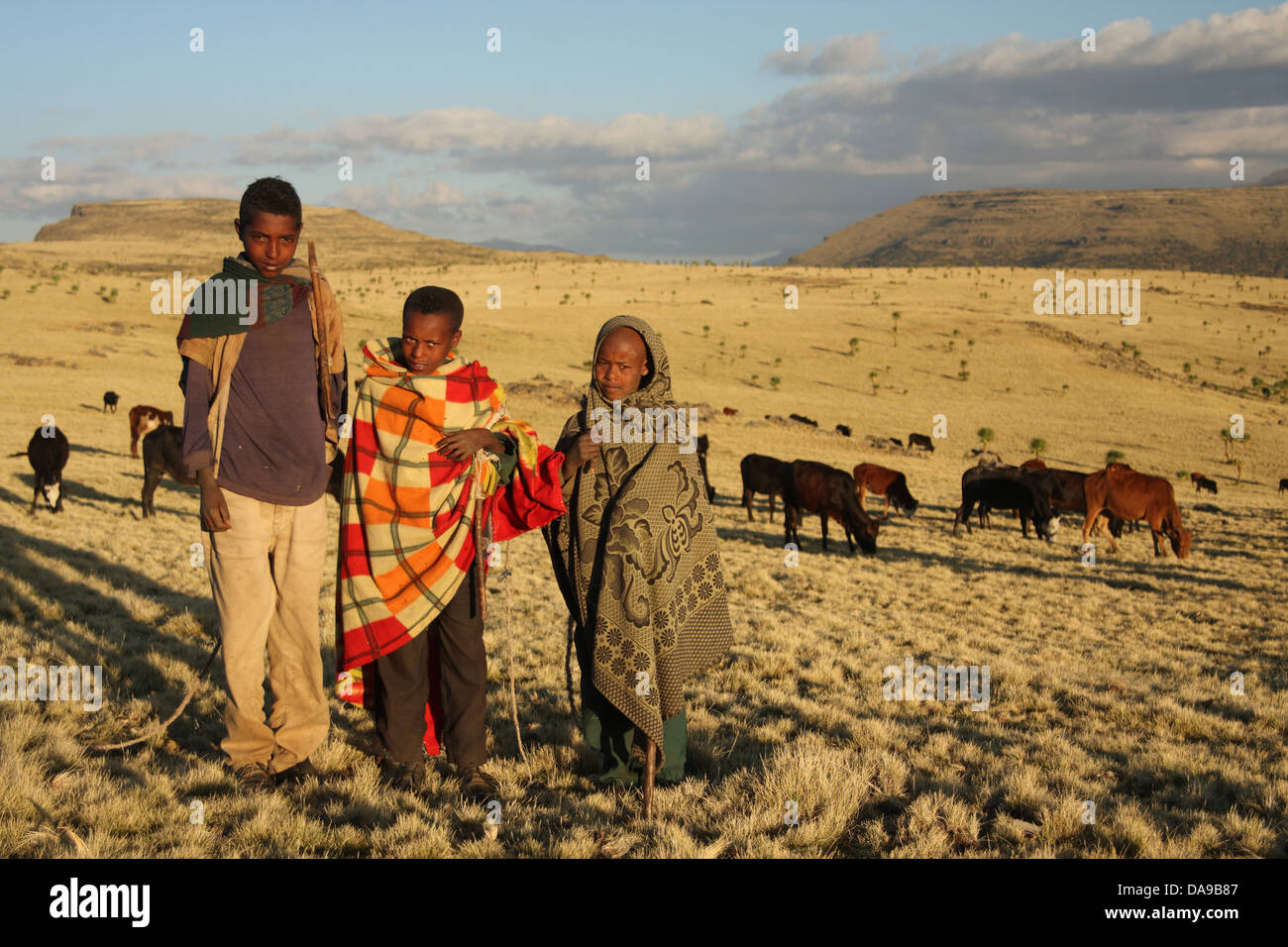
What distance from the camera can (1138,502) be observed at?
1634 cm

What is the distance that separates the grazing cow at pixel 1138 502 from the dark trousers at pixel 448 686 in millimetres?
15437

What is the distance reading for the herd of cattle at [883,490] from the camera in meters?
14.0

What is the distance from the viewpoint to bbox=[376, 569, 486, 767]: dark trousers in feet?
13.1

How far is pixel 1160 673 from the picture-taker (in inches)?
312

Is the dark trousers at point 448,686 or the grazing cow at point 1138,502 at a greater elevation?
the dark trousers at point 448,686

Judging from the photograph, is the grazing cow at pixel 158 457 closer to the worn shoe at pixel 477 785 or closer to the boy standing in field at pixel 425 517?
the boy standing in field at pixel 425 517

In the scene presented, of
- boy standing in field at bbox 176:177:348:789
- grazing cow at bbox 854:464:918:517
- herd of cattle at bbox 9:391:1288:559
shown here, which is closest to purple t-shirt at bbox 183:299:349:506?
boy standing in field at bbox 176:177:348:789

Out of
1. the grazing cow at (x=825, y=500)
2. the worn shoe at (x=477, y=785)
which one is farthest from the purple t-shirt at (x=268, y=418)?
the grazing cow at (x=825, y=500)

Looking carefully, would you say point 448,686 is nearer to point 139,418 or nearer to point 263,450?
point 263,450

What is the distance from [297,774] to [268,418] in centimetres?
174

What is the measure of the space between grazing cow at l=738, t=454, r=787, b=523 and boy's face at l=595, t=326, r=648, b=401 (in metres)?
14.0

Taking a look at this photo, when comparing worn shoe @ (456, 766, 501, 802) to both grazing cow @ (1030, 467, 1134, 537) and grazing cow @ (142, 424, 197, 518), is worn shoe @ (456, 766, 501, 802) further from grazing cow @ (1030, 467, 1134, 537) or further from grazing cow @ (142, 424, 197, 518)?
grazing cow @ (1030, 467, 1134, 537)
